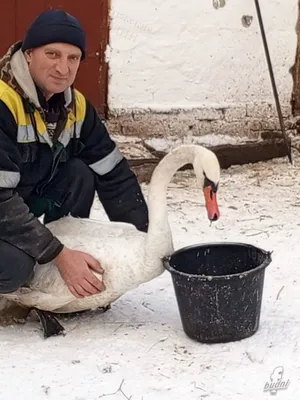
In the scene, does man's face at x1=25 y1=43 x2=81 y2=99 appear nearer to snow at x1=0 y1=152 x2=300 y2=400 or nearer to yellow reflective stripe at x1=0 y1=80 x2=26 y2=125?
yellow reflective stripe at x1=0 y1=80 x2=26 y2=125

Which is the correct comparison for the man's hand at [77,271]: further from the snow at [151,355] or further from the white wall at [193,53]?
the white wall at [193,53]

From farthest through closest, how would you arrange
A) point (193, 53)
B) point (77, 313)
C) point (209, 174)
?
point (193, 53), point (77, 313), point (209, 174)

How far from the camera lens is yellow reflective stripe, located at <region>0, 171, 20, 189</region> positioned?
10.5ft

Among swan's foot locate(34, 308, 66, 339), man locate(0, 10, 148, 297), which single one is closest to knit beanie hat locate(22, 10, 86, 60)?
man locate(0, 10, 148, 297)

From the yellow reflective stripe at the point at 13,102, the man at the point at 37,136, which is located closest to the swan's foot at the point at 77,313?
the man at the point at 37,136

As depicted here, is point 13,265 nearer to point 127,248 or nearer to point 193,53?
point 127,248

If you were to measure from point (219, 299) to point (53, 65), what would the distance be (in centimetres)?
107

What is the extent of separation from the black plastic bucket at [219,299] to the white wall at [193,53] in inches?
102

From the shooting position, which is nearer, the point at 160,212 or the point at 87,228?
the point at 160,212

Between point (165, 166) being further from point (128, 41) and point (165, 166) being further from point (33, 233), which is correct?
point (128, 41)

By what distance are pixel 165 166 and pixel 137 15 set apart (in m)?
2.56

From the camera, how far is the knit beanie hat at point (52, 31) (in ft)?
10.7

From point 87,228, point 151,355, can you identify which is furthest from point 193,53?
point 151,355

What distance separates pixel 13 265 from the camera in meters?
3.31
